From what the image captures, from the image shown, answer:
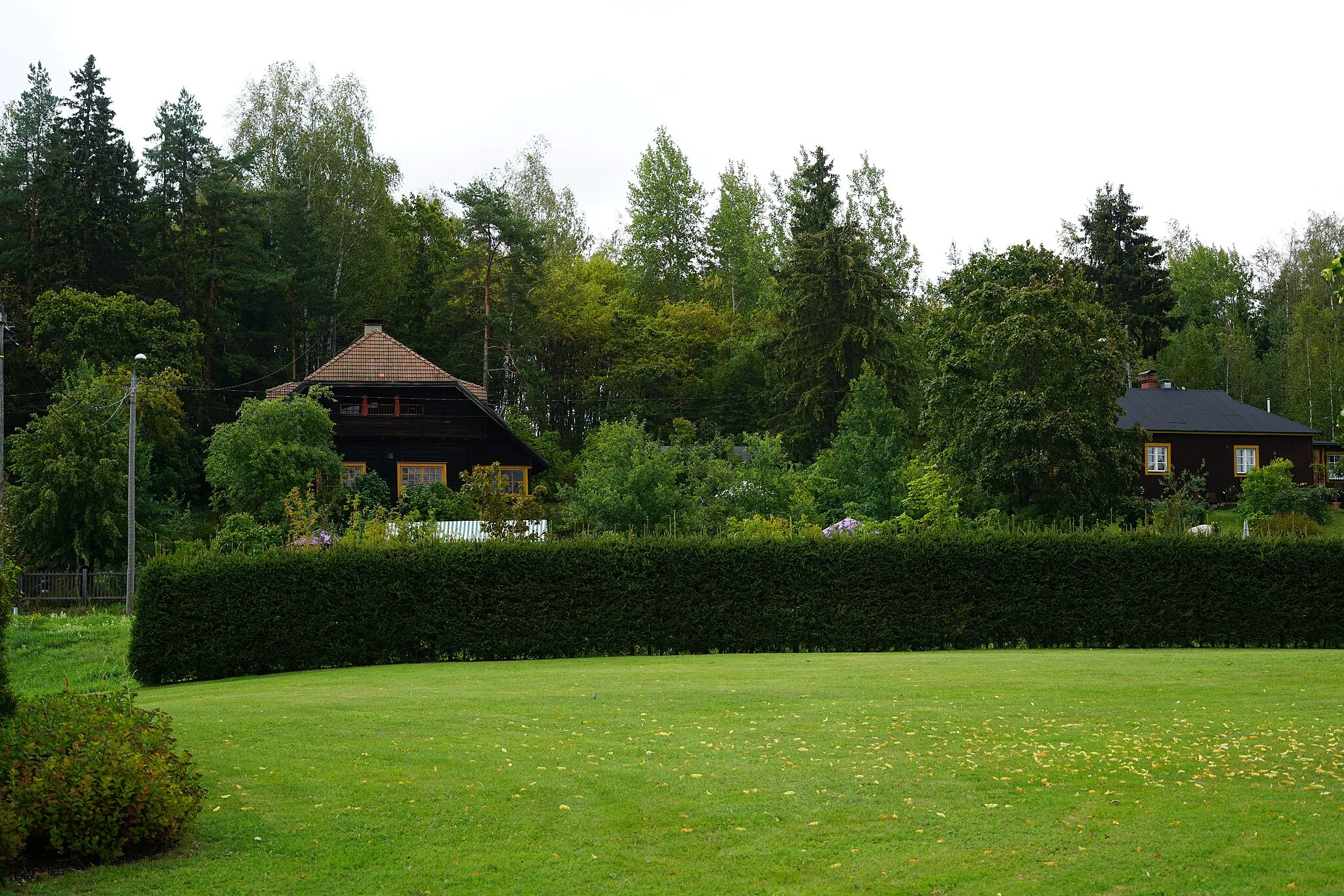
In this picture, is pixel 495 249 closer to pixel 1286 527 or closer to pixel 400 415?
pixel 400 415

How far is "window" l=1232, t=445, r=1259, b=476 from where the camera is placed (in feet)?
183

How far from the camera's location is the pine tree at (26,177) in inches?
2050

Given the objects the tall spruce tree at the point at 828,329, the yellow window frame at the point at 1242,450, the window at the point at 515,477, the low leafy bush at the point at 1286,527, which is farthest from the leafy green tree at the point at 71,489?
the yellow window frame at the point at 1242,450

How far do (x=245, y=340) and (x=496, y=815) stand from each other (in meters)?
52.7

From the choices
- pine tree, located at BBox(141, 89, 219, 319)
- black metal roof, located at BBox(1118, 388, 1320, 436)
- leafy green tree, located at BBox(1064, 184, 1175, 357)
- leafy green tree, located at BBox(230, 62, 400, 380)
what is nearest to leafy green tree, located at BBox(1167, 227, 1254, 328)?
leafy green tree, located at BBox(1064, 184, 1175, 357)

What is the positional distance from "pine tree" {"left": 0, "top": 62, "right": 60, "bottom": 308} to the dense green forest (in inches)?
6.2

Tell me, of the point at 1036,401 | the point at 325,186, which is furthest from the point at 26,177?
the point at 1036,401

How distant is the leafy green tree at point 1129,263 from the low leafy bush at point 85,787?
212 feet

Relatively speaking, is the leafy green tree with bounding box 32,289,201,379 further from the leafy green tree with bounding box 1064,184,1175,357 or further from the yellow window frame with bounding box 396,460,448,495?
the leafy green tree with bounding box 1064,184,1175,357

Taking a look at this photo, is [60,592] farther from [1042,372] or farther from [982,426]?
[1042,372]

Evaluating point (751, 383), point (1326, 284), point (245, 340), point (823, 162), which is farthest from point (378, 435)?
point (1326, 284)

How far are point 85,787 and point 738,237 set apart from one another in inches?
2632

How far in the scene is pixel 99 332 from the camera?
48.2 meters

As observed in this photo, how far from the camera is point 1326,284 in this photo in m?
70.4
